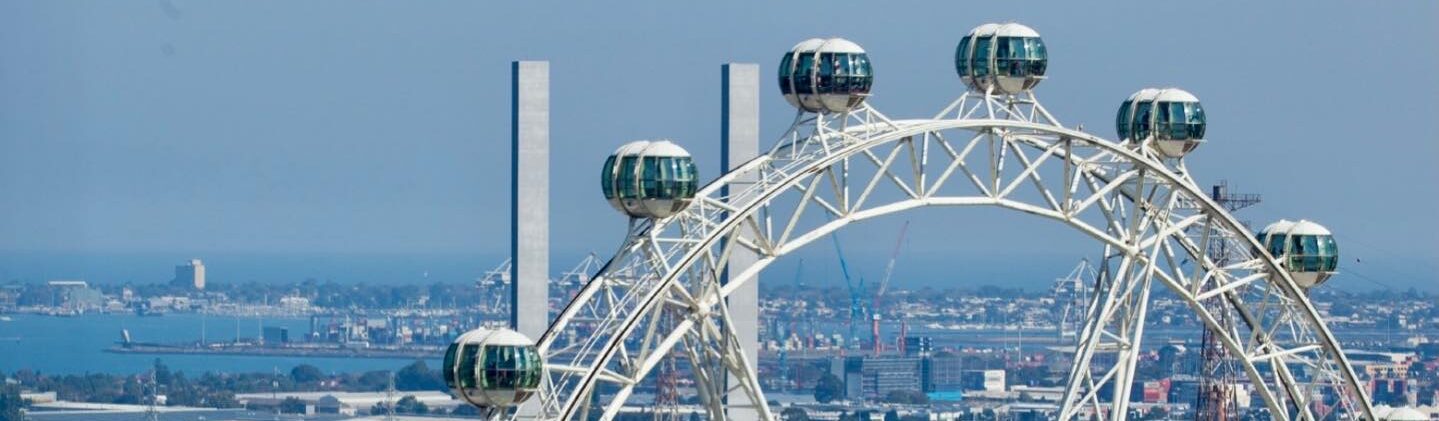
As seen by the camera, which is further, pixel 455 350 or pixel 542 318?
pixel 542 318

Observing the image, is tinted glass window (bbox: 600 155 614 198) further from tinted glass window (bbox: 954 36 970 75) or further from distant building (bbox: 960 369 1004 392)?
distant building (bbox: 960 369 1004 392)

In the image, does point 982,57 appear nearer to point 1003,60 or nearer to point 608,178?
point 1003,60

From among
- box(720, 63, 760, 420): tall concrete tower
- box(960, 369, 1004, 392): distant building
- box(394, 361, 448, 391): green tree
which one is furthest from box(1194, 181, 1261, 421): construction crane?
box(960, 369, 1004, 392): distant building

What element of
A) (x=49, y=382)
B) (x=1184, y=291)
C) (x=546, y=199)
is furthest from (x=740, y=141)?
(x=49, y=382)

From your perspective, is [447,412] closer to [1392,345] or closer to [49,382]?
[49,382]

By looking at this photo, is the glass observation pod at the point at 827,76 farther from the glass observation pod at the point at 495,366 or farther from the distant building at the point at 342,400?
the distant building at the point at 342,400

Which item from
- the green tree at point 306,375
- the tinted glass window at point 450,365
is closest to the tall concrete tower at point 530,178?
the tinted glass window at point 450,365
